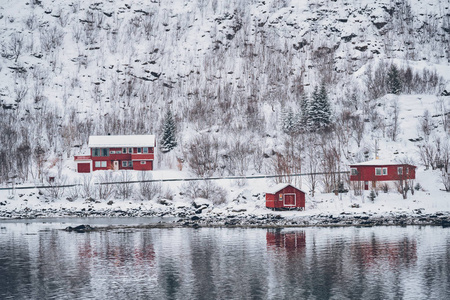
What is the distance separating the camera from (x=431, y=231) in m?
43.0

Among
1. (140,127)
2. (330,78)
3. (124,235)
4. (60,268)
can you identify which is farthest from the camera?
(330,78)

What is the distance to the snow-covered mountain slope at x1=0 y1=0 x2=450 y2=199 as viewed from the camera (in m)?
81.8

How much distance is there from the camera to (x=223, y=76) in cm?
11144

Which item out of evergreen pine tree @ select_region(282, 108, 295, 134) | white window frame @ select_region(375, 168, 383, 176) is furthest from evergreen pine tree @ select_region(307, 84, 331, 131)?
white window frame @ select_region(375, 168, 383, 176)

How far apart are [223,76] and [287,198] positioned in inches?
2457

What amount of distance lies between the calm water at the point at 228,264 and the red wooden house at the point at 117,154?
30996 mm

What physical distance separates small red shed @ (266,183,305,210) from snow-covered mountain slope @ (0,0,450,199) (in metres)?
9.95

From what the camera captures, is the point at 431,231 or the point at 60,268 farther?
the point at 431,231

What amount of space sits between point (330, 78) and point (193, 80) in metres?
27.9

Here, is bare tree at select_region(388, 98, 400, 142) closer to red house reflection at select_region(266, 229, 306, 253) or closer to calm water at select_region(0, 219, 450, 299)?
calm water at select_region(0, 219, 450, 299)

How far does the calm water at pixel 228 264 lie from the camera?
2450 centimetres

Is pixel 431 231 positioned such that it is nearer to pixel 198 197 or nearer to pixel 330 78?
pixel 198 197

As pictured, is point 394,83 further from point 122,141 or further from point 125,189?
point 125,189

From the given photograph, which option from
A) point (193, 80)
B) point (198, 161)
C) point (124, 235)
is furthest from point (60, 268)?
point (193, 80)
